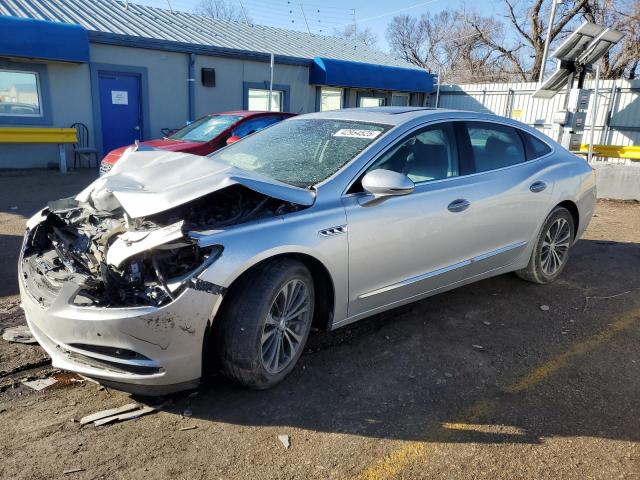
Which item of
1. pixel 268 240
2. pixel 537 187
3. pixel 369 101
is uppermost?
pixel 369 101

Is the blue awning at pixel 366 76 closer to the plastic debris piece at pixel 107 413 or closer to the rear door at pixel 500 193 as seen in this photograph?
the rear door at pixel 500 193

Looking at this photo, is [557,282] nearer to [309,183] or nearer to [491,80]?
[309,183]

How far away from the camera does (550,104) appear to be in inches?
675

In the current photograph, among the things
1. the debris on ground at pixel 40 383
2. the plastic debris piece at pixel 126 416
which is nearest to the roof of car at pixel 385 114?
the plastic debris piece at pixel 126 416

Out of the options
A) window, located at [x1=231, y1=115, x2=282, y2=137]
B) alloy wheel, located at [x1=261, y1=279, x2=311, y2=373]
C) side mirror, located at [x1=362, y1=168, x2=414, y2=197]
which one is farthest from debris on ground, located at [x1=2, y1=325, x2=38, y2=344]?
window, located at [x1=231, y1=115, x2=282, y2=137]

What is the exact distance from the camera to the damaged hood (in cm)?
291

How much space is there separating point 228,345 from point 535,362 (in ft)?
7.08

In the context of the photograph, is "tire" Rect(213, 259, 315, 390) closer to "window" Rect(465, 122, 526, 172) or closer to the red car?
"window" Rect(465, 122, 526, 172)

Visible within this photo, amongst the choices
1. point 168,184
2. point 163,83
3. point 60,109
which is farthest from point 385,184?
point 163,83

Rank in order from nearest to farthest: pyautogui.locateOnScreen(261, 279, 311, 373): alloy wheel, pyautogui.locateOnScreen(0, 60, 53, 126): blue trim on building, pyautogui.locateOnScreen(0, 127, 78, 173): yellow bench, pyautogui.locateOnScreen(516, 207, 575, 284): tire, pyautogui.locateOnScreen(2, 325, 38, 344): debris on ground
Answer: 1. pyautogui.locateOnScreen(261, 279, 311, 373): alloy wheel
2. pyautogui.locateOnScreen(2, 325, 38, 344): debris on ground
3. pyautogui.locateOnScreen(516, 207, 575, 284): tire
4. pyautogui.locateOnScreen(0, 127, 78, 173): yellow bench
5. pyautogui.locateOnScreen(0, 60, 53, 126): blue trim on building

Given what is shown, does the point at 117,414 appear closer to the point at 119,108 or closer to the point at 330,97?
the point at 119,108

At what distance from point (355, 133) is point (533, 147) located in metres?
1.99

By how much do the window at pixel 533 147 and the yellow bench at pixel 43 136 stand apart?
10.4 meters

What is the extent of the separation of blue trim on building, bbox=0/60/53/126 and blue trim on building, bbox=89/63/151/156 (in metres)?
1.01
